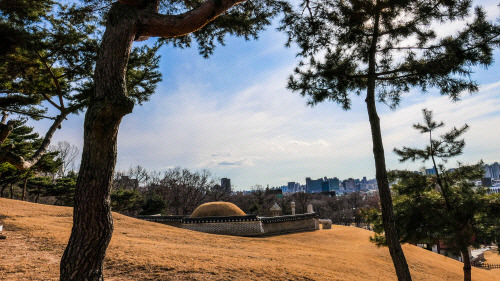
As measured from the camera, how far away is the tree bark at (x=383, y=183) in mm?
5737

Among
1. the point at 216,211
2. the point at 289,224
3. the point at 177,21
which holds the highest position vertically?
the point at 177,21

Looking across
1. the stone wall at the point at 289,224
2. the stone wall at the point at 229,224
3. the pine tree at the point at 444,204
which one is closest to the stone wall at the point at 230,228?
the stone wall at the point at 229,224

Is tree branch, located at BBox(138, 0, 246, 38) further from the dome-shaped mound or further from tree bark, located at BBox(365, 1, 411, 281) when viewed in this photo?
the dome-shaped mound

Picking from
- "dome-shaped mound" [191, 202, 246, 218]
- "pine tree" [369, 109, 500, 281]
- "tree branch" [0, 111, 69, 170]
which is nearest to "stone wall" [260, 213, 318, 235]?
"dome-shaped mound" [191, 202, 246, 218]

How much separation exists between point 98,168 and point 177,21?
7.98ft

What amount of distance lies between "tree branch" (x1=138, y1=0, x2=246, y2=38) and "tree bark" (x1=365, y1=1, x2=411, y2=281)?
14.7 feet

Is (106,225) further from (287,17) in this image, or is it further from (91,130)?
(287,17)

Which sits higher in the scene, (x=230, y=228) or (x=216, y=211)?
(x=216, y=211)

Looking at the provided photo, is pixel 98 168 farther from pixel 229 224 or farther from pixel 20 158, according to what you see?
pixel 229 224

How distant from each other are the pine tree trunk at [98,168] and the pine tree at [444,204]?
9.74m

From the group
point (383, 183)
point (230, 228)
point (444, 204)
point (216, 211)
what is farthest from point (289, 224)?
point (383, 183)

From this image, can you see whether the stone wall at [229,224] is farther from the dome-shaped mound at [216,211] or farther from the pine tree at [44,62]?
the pine tree at [44,62]

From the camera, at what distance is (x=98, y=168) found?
10.3 ft

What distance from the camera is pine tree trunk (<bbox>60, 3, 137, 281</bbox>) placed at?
2.98 metres
